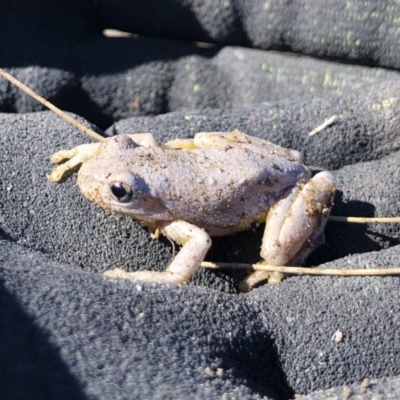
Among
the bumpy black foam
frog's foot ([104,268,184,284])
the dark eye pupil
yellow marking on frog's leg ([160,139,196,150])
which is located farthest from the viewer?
yellow marking on frog's leg ([160,139,196,150])

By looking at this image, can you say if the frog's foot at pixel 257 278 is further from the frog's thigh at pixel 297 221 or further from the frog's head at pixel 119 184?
the frog's head at pixel 119 184

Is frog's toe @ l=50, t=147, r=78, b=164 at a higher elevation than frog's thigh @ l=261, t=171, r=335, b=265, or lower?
higher

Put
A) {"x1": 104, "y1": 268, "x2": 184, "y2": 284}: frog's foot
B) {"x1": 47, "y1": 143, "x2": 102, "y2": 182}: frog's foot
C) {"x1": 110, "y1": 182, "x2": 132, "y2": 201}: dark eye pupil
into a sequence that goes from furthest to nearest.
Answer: {"x1": 47, "y1": 143, "x2": 102, "y2": 182}: frog's foot < {"x1": 110, "y1": 182, "x2": 132, "y2": 201}: dark eye pupil < {"x1": 104, "y1": 268, "x2": 184, "y2": 284}: frog's foot

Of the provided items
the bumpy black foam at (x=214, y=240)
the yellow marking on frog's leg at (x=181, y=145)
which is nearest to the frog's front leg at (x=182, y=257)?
the bumpy black foam at (x=214, y=240)

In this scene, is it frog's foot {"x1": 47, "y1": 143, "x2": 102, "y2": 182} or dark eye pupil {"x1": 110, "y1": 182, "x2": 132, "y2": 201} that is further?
frog's foot {"x1": 47, "y1": 143, "x2": 102, "y2": 182}

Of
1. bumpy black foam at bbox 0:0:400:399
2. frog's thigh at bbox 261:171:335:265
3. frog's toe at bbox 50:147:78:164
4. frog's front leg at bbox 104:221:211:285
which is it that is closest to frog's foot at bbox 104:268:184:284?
frog's front leg at bbox 104:221:211:285

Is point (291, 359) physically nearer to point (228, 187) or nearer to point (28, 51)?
point (228, 187)

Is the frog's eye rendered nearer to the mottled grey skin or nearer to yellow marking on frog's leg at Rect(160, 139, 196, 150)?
the mottled grey skin
